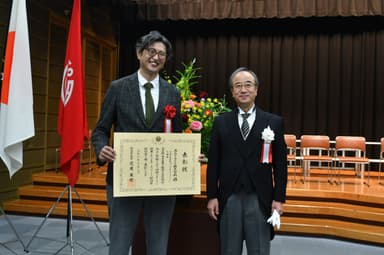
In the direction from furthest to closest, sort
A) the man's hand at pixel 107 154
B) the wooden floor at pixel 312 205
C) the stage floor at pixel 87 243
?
the wooden floor at pixel 312 205 < the stage floor at pixel 87 243 < the man's hand at pixel 107 154

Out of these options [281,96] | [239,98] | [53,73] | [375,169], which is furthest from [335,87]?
[239,98]

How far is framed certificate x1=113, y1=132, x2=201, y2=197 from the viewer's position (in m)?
1.88

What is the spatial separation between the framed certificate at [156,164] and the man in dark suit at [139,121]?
0.06 m

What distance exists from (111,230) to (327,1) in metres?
6.33

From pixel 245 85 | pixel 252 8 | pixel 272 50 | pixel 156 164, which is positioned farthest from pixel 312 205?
pixel 272 50

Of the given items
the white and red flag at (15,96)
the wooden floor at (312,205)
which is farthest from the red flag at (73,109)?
the wooden floor at (312,205)

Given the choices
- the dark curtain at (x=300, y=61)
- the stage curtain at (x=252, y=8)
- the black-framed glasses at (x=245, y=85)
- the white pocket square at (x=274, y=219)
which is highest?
the stage curtain at (x=252, y=8)

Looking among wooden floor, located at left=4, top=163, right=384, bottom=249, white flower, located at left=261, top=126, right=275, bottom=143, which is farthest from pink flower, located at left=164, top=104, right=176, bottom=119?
wooden floor, located at left=4, top=163, right=384, bottom=249

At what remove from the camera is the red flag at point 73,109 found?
344cm

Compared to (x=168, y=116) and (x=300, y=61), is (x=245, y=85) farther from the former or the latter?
(x=300, y=61)

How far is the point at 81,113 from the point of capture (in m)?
3.45

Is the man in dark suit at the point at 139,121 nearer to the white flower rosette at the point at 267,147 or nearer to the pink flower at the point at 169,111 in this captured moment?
the pink flower at the point at 169,111

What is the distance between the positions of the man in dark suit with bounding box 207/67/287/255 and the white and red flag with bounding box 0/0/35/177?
6.51ft

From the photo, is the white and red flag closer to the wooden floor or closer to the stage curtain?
the wooden floor
